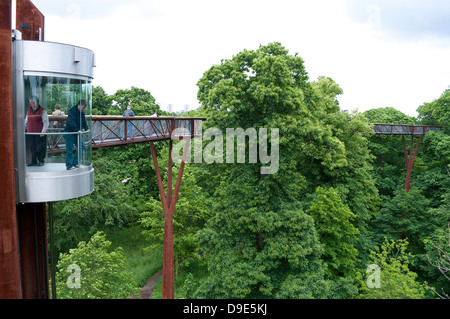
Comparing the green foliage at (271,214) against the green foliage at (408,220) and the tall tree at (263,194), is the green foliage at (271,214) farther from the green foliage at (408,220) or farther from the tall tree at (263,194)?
the green foliage at (408,220)

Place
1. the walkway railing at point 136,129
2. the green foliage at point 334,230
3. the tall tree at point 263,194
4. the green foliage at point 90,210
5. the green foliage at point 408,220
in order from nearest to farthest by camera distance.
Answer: the walkway railing at point 136,129
the tall tree at point 263,194
the green foliage at point 334,230
the green foliage at point 90,210
the green foliage at point 408,220

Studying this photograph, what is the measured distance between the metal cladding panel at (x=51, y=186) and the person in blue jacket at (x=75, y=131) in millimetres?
241

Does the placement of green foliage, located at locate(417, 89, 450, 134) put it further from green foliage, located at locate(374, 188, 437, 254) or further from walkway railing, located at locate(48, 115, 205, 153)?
walkway railing, located at locate(48, 115, 205, 153)

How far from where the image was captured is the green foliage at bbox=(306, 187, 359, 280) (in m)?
15.7

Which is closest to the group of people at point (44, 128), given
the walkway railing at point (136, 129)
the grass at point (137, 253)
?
the walkway railing at point (136, 129)

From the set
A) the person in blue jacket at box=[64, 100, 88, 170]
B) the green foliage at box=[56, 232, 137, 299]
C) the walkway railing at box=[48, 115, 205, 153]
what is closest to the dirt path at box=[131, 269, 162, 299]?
the green foliage at box=[56, 232, 137, 299]

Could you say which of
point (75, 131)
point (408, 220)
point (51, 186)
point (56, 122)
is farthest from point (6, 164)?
point (408, 220)

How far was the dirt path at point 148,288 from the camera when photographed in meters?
18.0

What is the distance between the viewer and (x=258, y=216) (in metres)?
12.3

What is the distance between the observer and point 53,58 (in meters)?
4.85

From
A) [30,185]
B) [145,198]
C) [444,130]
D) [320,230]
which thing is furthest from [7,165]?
[444,130]

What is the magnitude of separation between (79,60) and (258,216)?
27.9 feet

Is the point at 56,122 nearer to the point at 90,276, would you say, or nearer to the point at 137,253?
the point at 90,276
